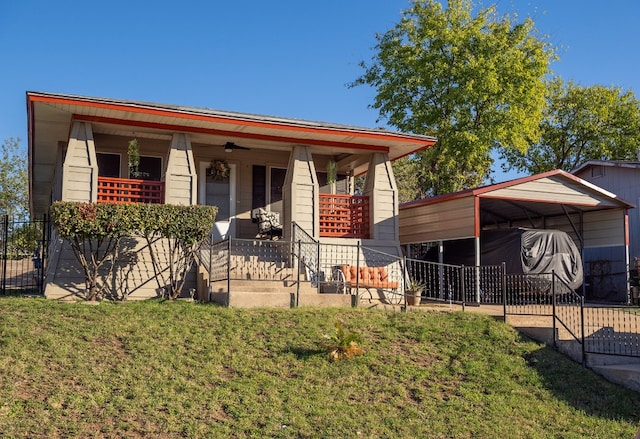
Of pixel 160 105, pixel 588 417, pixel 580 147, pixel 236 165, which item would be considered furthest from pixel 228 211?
pixel 580 147

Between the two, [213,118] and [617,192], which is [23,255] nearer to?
[213,118]

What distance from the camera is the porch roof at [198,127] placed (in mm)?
13945

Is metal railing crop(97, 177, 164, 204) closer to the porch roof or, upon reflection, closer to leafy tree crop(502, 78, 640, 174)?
the porch roof

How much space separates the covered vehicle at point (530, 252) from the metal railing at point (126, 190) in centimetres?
825

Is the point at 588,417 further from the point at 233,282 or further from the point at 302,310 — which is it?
the point at 233,282

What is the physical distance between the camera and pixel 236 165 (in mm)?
18047

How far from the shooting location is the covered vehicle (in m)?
17.0

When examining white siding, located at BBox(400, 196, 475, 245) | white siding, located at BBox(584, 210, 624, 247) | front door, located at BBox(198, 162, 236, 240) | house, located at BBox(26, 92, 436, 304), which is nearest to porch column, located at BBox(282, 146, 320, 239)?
house, located at BBox(26, 92, 436, 304)

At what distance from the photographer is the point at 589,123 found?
35.9m

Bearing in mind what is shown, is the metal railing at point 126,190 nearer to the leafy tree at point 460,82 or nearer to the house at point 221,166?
the house at point 221,166

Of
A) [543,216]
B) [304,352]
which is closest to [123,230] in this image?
[304,352]

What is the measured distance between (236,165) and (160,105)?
3.97 meters

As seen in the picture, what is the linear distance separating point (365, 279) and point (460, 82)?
14.9 meters

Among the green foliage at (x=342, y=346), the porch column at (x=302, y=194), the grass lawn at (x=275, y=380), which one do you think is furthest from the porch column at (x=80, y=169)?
the green foliage at (x=342, y=346)
